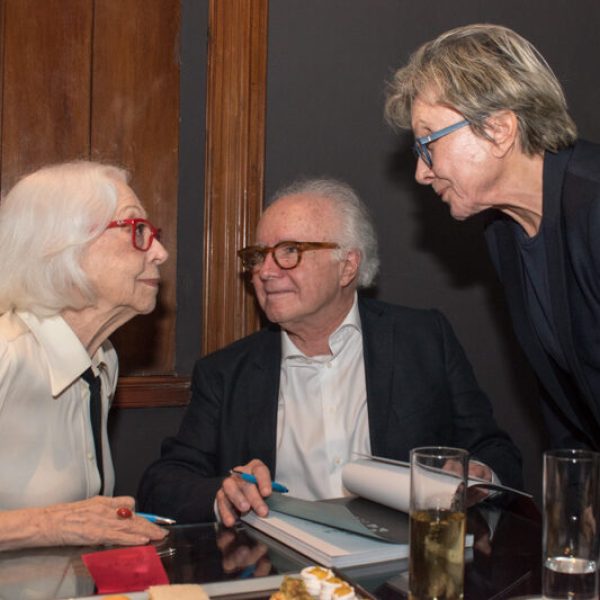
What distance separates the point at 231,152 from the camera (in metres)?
2.79

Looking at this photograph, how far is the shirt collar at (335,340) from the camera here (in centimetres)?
250

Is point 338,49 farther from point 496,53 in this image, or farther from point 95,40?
point 496,53

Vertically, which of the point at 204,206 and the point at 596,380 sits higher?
the point at 204,206

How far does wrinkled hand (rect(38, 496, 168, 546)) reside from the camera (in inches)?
57.0

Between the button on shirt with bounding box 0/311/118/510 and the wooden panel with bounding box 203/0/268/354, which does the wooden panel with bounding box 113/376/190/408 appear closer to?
the wooden panel with bounding box 203/0/268/354

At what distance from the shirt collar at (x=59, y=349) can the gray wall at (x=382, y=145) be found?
0.82 metres

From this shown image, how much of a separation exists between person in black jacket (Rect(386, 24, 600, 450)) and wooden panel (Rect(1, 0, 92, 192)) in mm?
1146

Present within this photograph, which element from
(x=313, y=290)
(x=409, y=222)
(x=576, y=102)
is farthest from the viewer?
(x=576, y=102)

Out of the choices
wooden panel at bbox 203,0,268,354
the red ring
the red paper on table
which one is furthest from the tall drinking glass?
wooden panel at bbox 203,0,268,354

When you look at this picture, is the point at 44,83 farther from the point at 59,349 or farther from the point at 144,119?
the point at 59,349

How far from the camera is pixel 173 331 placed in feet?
9.35

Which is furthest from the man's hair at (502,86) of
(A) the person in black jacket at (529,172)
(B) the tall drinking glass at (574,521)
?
(B) the tall drinking glass at (574,521)

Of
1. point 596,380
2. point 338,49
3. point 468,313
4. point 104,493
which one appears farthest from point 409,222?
point 104,493

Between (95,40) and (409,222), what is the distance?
1.29 meters
